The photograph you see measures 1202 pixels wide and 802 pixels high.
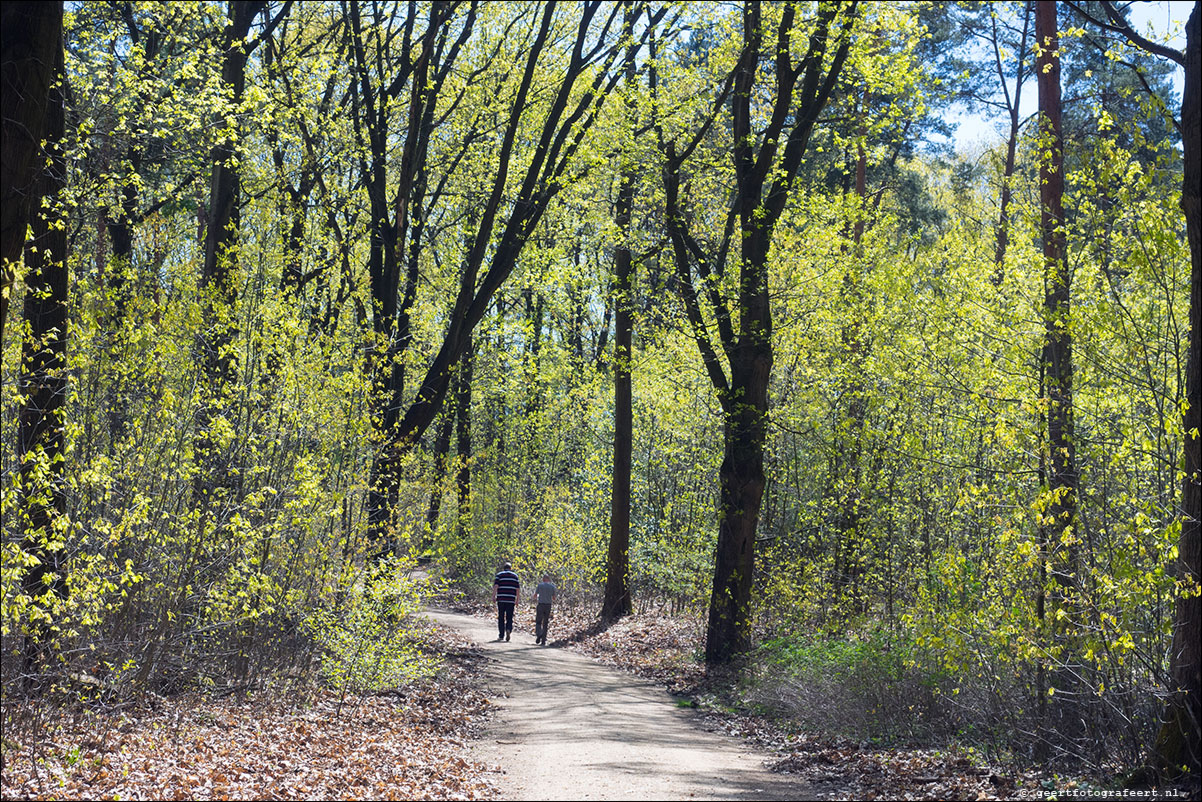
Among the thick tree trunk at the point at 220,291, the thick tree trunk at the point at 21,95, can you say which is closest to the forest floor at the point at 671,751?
the thick tree trunk at the point at 220,291

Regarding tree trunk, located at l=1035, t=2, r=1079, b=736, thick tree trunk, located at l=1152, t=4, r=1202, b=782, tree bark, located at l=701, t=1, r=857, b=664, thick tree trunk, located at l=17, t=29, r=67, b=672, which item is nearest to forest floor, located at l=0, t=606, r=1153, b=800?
thick tree trunk, located at l=1152, t=4, r=1202, b=782

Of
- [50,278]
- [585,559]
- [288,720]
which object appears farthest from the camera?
[585,559]

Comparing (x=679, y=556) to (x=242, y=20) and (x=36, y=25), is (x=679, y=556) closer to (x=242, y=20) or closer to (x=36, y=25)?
(x=242, y=20)

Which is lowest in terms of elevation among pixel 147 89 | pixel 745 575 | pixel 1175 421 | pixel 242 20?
pixel 745 575

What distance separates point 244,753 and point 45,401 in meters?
3.66

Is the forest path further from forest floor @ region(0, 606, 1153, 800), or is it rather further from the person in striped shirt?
the person in striped shirt

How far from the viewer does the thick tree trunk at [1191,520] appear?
22.0ft

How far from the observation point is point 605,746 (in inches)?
385

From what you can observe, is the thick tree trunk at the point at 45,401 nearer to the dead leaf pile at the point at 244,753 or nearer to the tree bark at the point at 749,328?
the dead leaf pile at the point at 244,753

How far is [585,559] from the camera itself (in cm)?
2400

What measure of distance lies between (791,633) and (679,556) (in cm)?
415

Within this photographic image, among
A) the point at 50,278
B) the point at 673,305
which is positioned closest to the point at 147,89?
the point at 50,278

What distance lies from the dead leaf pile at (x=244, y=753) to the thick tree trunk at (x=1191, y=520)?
5243 millimetres

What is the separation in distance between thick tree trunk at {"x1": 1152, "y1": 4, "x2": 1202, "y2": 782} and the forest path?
2780mm
